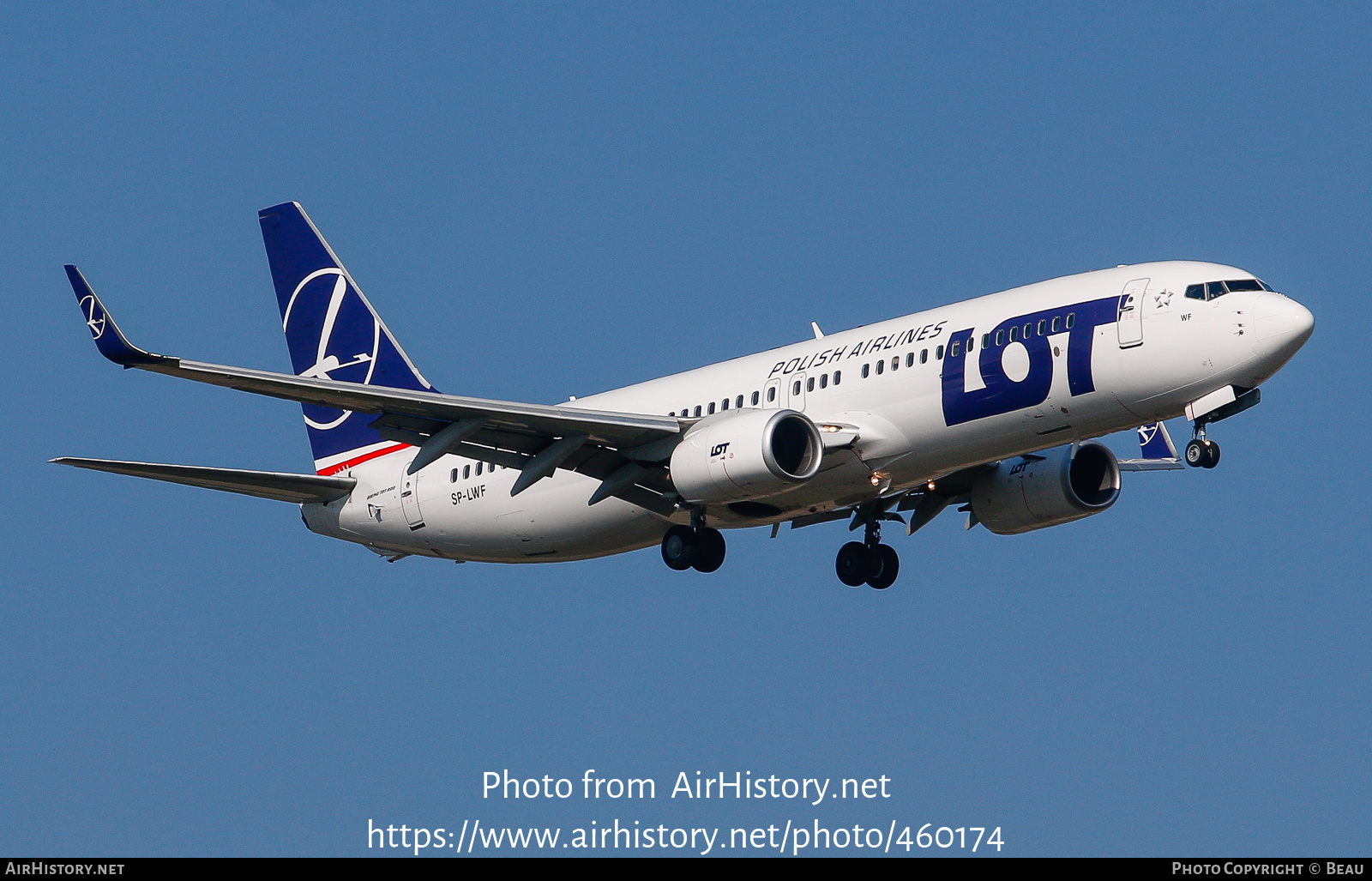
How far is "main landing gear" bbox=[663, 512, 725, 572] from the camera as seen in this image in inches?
1390

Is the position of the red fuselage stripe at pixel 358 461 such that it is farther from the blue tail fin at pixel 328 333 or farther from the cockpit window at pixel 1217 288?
the cockpit window at pixel 1217 288

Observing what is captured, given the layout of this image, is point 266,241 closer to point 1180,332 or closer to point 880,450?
point 880,450

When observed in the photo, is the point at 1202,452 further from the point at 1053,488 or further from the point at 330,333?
the point at 330,333

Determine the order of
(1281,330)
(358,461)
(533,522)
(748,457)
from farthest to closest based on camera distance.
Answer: (358,461)
(533,522)
(748,457)
(1281,330)

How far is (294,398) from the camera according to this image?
3117 cm

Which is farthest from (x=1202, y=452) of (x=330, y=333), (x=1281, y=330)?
(x=330, y=333)

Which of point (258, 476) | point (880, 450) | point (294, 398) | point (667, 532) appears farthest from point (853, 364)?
point (258, 476)

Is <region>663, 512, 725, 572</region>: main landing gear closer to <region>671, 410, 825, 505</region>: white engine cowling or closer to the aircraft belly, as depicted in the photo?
the aircraft belly

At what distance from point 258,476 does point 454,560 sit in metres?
5.00

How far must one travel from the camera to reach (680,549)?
116 feet

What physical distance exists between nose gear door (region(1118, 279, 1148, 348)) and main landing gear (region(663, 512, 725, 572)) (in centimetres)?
931

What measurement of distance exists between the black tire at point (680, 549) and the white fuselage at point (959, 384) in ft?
2.03

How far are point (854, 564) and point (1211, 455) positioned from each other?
9.79 m

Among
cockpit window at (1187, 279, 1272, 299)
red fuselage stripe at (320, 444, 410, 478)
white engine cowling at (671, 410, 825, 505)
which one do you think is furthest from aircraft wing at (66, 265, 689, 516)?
cockpit window at (1187, 279, 1272, 299)
